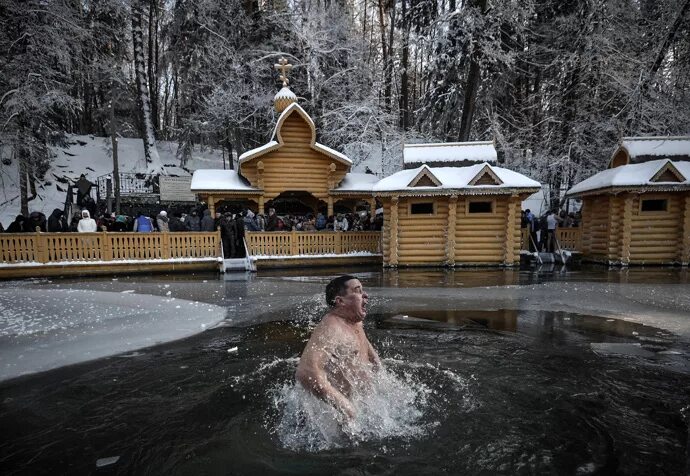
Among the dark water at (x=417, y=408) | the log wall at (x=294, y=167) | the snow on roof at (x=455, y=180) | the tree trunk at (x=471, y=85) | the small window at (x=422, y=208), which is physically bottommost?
the dark water at (x=417, y=408)

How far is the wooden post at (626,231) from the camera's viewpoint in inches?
567

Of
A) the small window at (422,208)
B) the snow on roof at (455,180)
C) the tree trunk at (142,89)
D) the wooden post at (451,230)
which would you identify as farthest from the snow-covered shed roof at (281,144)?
the tree trunk at (142,89)

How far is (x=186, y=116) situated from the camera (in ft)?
88.2

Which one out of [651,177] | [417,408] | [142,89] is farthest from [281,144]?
[417,408]

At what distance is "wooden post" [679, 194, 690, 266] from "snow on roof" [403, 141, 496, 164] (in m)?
7.04

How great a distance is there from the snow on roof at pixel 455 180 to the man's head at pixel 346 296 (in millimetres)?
10870

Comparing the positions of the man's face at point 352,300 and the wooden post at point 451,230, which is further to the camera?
the wooden post at point 451,230

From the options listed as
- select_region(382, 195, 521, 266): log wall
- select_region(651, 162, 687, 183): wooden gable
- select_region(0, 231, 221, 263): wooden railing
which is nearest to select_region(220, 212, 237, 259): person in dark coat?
select_region(0, 231, 221, 263): wooden railing

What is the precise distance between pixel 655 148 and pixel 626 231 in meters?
3.60

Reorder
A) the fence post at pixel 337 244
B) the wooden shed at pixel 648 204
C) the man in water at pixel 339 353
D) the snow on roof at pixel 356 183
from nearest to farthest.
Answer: the man in water at pixel 339 353
the wooden shed at pixel 648 204
the fence post at pixel 337 244
the snow on roof at pixel 356 183

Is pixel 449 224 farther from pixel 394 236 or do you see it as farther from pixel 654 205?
pixel 654 205

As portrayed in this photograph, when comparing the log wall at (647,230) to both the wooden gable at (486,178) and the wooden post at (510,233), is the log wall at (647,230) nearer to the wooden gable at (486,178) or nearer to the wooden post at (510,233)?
A: the wooden post at (510,233)

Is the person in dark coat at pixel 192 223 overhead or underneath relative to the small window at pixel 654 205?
underneath

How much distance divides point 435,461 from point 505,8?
70.1ft
